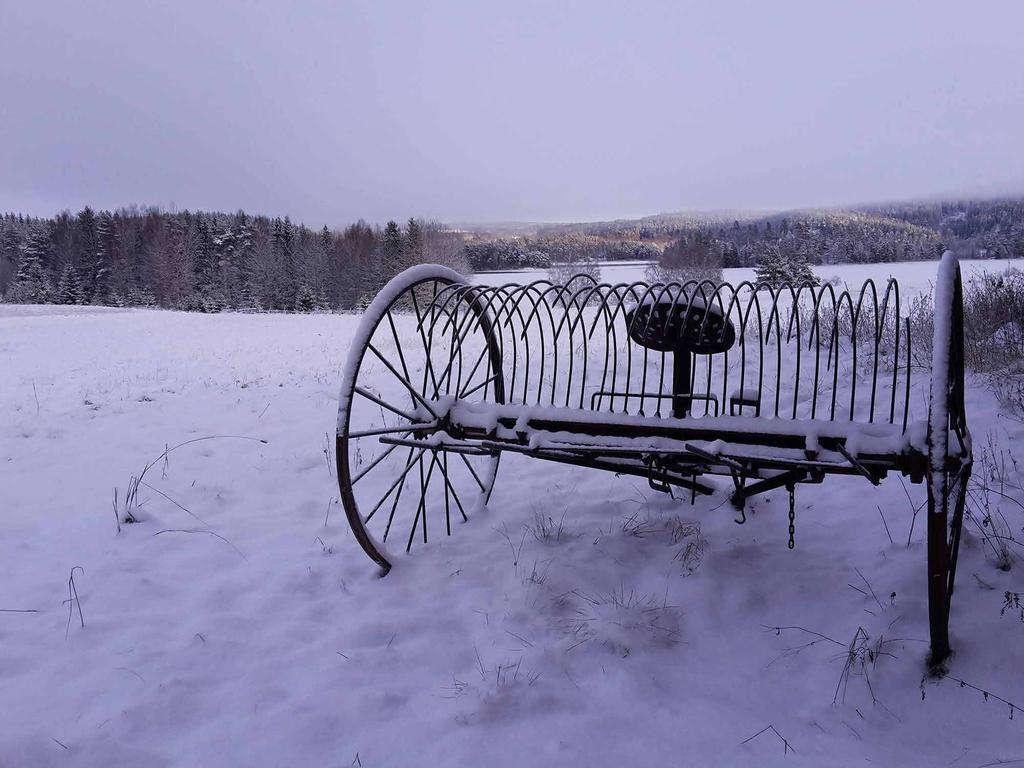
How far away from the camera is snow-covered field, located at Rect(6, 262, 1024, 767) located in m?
2.18

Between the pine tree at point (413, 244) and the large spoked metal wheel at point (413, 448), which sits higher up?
the pine tree at point (413, 244)

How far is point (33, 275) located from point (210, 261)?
1586 cm

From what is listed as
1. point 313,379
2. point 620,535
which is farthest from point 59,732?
point 313,379

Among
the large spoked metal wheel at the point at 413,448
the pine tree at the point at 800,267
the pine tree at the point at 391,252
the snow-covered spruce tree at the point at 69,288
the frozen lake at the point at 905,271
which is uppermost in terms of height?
the pine tree at the point at 391,252

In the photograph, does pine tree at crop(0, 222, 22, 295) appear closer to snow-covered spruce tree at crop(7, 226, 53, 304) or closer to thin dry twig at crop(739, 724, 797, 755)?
snow-covered spruce tree at crop(7, 226, 53, 304)

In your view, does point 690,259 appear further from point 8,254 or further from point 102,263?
point 8,254

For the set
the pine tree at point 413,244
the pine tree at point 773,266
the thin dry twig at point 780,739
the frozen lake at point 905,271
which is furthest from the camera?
the pine tree at point 413,244

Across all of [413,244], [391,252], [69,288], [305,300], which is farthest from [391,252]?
[69,288]

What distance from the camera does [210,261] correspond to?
5594 cm

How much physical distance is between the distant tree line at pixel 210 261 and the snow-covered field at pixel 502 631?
4190 centimetres

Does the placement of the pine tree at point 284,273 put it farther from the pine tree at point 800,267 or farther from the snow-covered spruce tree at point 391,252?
the pine tree at point 800,267

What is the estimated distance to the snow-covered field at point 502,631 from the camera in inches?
85.8

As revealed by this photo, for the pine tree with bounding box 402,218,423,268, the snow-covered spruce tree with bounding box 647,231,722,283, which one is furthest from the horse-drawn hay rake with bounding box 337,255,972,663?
the pine tree with bounding box 402,218,423,268

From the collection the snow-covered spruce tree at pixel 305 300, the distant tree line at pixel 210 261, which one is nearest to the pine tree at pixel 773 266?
the distant tree line at pixel 210 261
